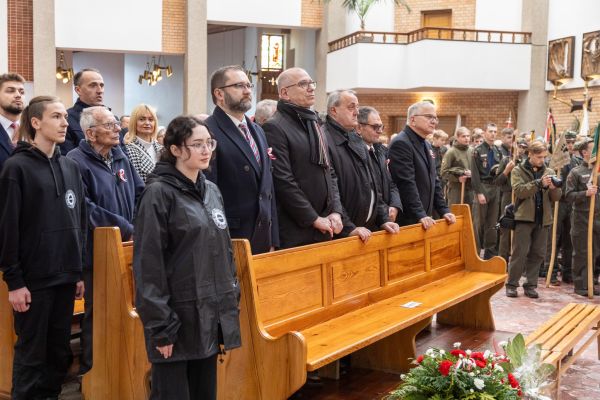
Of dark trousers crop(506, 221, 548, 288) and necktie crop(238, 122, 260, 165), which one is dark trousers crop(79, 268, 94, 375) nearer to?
necktie crop(238, 122, 260, 165)

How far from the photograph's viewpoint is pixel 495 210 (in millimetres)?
10219

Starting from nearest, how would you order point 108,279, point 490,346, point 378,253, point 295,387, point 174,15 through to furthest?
point 295,387
point 108,279
point 378,253
point 490,346
point 174,15

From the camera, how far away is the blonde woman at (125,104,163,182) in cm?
512

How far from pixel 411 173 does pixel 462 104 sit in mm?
14749

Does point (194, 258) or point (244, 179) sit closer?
point (194, 258)

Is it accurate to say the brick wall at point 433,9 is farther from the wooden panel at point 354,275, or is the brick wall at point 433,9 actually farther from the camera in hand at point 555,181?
the wooden panel at point 354,275

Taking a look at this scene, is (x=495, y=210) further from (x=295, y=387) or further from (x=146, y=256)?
(x=146, y=256)

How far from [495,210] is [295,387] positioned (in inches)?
285

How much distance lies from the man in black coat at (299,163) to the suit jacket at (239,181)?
0.34 meters

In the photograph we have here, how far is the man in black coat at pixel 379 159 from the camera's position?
5645mm

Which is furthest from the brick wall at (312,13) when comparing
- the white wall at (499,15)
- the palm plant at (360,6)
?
the white wall at (499,15)

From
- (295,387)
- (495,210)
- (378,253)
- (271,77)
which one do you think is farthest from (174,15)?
(295,387)

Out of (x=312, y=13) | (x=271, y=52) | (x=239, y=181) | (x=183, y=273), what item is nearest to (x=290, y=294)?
(x=239, y=181)

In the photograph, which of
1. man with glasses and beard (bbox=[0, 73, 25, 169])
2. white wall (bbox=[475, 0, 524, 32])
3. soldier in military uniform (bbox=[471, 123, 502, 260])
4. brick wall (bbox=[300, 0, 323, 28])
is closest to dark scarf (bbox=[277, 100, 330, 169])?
man with glasses and beard (bbox=[0, 73, 25, 169])
